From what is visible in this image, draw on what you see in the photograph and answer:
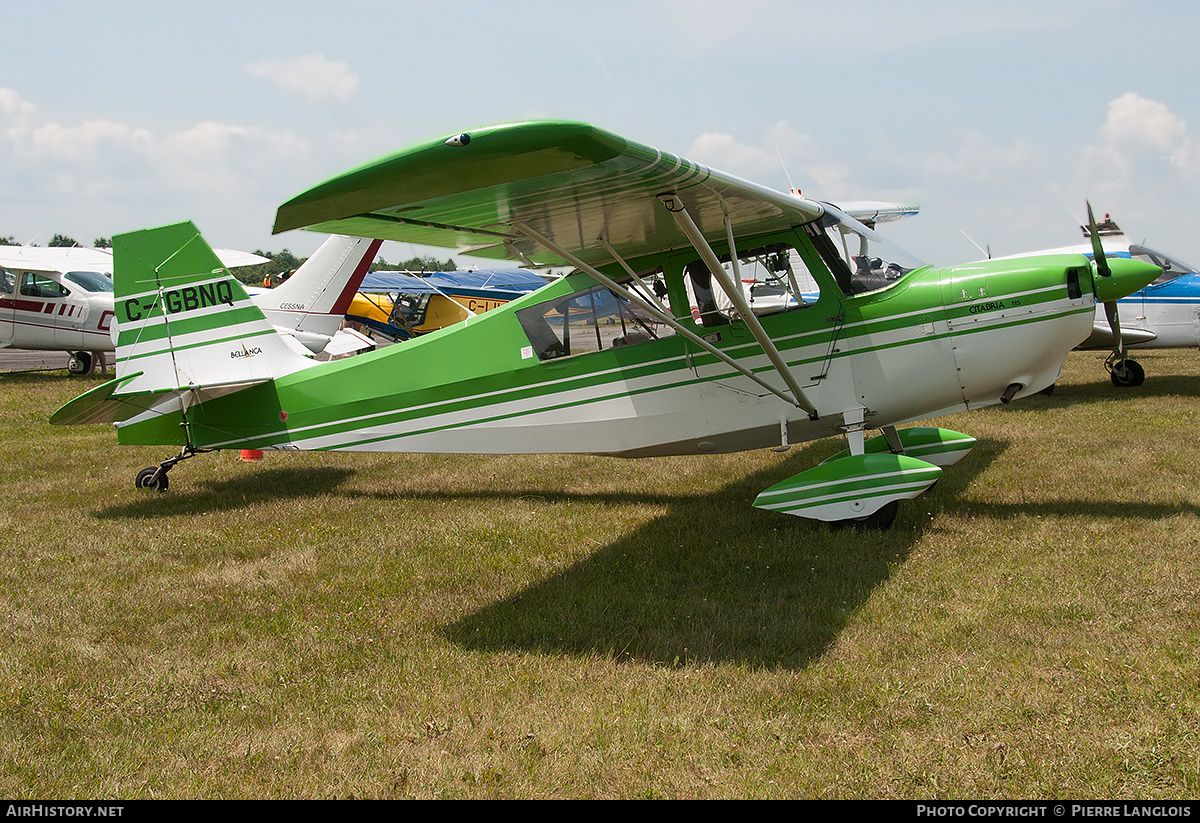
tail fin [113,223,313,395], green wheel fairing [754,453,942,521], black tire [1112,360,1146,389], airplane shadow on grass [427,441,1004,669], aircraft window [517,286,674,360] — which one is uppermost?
tail fin [113,223,313,395]

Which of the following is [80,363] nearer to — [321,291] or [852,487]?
[321,291]

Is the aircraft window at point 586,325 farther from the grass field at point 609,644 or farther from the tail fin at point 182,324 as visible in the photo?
the tail fin at point 182,324

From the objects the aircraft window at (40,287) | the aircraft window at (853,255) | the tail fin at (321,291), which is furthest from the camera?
the aircraft window at (40,287)

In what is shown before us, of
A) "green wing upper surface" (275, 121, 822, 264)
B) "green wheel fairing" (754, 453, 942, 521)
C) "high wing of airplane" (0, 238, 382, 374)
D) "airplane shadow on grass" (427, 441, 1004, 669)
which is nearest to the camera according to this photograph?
"green wing upper surface" (275, 121, 822, 264)

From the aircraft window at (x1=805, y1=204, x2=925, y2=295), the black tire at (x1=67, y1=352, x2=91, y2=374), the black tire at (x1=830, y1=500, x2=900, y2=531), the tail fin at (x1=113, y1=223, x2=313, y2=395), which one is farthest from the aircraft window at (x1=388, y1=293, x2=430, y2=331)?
the black tire at (x1=830, y1=500, x2=900, y2=531)

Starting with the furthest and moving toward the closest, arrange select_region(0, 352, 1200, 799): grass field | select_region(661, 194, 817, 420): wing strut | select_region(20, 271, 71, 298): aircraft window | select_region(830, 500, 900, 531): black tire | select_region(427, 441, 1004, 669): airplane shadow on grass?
select_region(20, 271, 71, 298): aircraft window, select_region(830, 500, 900, 531): black tire, select_region(661, 194, 817, 420): wing strut, select_region(427, 441, 1004, 669): airplane shadow on grass, select_region(0, 352, 1200, 799): grass field

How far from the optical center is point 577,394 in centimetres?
681

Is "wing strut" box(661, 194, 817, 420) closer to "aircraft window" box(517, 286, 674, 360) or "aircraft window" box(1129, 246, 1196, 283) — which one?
"aircraft window" box(517, 286, 674, 360)

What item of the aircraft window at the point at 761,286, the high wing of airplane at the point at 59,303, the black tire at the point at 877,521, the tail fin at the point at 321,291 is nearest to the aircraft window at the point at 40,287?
the high wing of airplane at the point at 59,303

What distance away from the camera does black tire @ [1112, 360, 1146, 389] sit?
1370cm

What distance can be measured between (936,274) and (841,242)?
2.54ft

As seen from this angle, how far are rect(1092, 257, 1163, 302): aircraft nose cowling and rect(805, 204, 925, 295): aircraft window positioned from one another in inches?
50.5

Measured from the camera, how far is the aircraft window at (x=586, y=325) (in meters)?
6.68

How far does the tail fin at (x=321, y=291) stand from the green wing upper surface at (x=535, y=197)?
8694 mm
